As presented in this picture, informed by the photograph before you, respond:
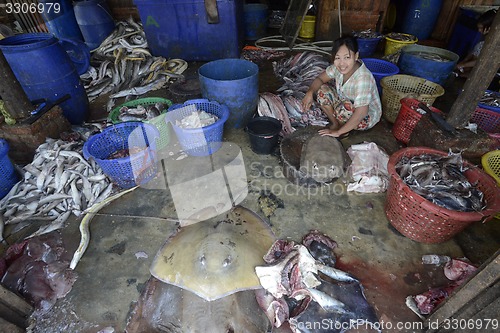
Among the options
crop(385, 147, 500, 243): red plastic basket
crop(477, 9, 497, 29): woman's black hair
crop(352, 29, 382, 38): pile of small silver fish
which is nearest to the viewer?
crop(385, 147, 500, 243): red plastic basket

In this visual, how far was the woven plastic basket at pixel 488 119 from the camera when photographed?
3.36m

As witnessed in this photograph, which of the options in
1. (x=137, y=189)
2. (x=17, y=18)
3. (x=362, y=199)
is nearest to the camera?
(x=362, y=199)

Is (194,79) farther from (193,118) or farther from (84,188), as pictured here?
(84,188)

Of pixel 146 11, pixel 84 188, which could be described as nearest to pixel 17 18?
pixel 146 11

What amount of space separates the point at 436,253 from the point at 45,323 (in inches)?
129

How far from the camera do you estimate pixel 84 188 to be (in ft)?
9.91

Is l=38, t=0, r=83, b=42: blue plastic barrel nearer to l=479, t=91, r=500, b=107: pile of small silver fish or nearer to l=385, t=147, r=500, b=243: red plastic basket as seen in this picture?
l=385, t=147, r=500, b=243: red plastic basket

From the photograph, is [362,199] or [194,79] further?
[194,79]

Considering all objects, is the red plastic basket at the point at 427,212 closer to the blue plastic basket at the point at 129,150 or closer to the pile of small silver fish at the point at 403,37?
the blue plastic basket at the point at 129,150

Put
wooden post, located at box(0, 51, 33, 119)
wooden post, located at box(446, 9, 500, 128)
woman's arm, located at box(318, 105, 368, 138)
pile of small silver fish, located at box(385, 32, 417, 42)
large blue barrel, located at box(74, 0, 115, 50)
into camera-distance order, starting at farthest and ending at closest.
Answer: large blue barrel, located at box(74, 0, 115, 50)
pile of small silver fish, located at box(385, 32, 417, 42)
woman's arm, located at box(318, 105, 368, 138)
wooden post, located at box(0, 51, 33, 119)
wooden post, located at box(446, 9, 500, 128)

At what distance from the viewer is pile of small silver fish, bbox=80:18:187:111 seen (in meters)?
5.07

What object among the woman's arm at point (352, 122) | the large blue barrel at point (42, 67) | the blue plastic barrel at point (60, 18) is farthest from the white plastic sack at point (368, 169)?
the blue plastic barrel at point (60, 18)

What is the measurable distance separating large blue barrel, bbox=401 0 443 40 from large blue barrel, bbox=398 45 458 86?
2.06 metres

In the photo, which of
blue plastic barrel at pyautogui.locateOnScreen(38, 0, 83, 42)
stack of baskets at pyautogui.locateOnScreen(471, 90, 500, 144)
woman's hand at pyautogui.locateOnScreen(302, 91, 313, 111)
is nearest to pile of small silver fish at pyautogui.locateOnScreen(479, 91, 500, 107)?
stack of baskets at pyautogui.locateOnScreen(471, 90, 500, 144)
